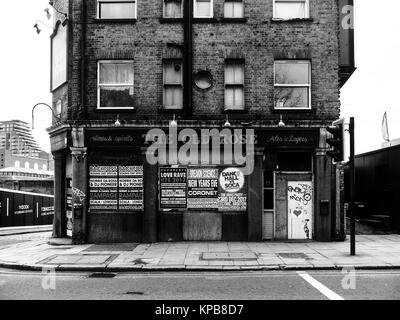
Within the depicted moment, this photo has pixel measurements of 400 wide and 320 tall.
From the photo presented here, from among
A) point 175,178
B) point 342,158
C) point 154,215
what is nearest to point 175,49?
point 175,178

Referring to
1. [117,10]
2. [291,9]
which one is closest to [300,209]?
[291,9]

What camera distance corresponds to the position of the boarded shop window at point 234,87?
1659 centimetres

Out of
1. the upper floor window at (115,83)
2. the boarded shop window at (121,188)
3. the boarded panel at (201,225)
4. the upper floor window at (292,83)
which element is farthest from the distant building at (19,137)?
the upper floor window at (292,83)

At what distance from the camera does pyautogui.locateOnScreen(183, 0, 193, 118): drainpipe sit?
16297 mm

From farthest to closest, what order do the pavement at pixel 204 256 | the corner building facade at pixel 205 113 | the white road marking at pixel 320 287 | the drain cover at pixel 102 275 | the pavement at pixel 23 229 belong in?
the pavement at pixel 23 229
the corner building facade at pixel 205 113
the pavement at pixel 204 256
the drain cover at pixel 102 275
the white road marking at pixel 320 287

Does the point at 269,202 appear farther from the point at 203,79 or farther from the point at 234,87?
the point at 203,79

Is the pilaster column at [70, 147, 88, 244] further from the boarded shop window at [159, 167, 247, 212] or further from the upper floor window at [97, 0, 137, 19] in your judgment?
the upper floor window at [97, 0, 137, 19]

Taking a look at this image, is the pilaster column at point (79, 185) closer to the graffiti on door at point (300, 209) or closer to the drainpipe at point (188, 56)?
the drainpipe at point (188, 56)

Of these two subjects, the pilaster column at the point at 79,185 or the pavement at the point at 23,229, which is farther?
the pavement at the point at 23,229

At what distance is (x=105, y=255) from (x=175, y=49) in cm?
755

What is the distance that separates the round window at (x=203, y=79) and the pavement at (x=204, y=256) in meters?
5.51
